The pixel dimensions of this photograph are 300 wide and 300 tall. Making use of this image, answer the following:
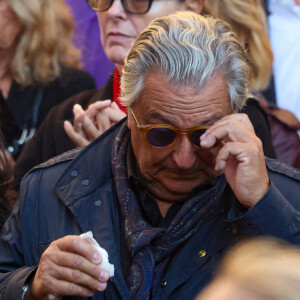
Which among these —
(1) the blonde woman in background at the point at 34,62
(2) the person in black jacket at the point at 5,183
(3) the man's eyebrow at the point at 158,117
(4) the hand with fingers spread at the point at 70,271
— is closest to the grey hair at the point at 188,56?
(3) the man's eyebrow at the point at 158,117

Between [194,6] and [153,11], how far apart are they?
21 cm

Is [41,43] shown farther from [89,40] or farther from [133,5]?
[133,5]

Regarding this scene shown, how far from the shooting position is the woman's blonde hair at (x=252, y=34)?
3.60m

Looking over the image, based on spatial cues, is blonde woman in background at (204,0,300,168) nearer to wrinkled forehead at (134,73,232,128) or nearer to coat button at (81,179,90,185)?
wrinkled forehead at (134,73,232,128)

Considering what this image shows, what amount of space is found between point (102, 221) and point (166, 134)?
1.36 feet

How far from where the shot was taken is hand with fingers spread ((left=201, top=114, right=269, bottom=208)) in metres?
2.34

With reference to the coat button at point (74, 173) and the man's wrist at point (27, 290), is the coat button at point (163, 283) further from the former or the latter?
the coat button at point (74, 173)

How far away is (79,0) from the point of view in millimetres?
4742

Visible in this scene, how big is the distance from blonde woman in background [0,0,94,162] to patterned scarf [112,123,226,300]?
1.76 metres

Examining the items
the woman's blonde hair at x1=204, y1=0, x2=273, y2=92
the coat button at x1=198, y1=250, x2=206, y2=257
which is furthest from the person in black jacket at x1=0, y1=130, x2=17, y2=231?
the woman's blonde hair at x1=204, y1=0, x2=273, y2=92

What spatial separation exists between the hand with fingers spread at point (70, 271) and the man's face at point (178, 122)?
49 cm

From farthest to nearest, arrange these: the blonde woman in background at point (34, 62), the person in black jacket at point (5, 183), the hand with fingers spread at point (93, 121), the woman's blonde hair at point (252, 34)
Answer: the blonde woman in background at point (34, 62) → the woman's blonde hair at point (252, 34) → the hand with fingers spread at point (93, 121) → the person in black jacket at point (5, 183)

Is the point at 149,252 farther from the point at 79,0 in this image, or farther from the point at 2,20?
the point at 79,0

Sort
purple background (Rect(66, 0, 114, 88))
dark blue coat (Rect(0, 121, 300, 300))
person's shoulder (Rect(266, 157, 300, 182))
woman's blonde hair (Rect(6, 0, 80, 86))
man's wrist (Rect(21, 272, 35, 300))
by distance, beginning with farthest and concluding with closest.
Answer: purple background (Rect(66, 0, 114, 88)), woman's blonde hair (Rect(6, 0, 80, 86)), person's shoulder (Rect(266, 157, 300, 182)), man's wrist (Rect(21, 272, 35, 300)), dark blue coat (Rect(0, 121, 300, 300))
